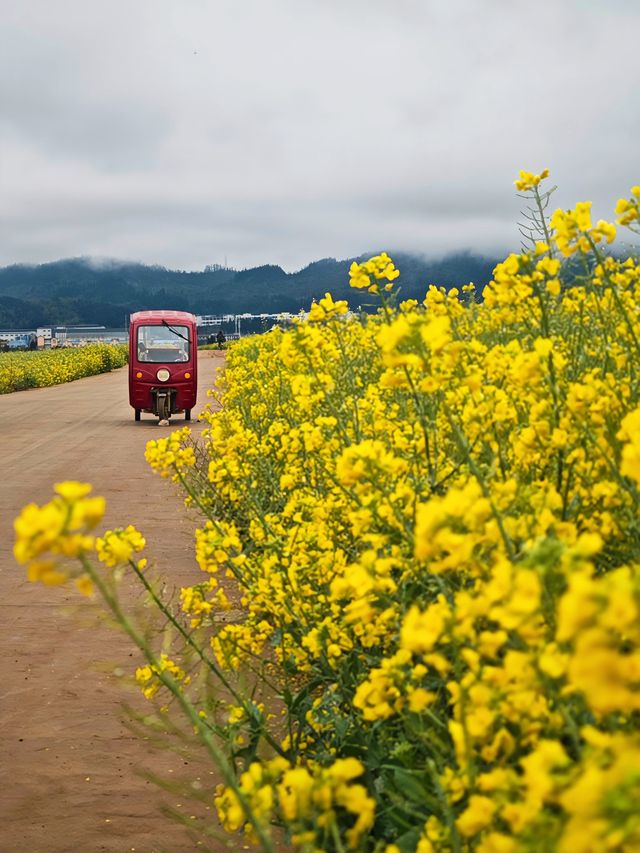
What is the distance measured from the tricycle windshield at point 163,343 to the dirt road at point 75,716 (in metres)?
7.58

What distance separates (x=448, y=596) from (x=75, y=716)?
3017 millimetres

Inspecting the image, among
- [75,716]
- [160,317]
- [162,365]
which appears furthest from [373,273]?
[160,317]

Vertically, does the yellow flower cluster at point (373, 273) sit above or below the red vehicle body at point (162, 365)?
above

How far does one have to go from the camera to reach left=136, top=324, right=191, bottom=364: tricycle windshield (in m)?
17.5

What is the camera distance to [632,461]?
1.42 m

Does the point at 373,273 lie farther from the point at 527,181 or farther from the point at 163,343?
the point at 163,343

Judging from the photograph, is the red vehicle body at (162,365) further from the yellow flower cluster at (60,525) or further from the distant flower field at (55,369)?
the yellow flower cluster at (60,525)

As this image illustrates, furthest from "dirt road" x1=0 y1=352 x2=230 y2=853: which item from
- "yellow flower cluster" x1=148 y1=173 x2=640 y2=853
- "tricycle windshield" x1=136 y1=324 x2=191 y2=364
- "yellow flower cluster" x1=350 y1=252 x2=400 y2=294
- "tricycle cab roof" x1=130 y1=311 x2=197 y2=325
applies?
"tricycle cab roof" x1=130 y1=311 x2=197 y2=325

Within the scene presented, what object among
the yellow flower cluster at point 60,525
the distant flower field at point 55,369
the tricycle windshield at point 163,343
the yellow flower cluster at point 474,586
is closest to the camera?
the yellow flower cluster at point 474,586

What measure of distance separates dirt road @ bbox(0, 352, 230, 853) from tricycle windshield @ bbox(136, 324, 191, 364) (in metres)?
7.58

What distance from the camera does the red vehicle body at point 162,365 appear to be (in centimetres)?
1725

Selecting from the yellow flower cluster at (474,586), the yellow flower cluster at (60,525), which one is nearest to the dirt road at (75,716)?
the yellow flower cluster at (474,586)

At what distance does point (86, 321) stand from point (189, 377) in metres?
165

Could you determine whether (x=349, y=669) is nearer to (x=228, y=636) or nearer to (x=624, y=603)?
(x=228, y=636)
